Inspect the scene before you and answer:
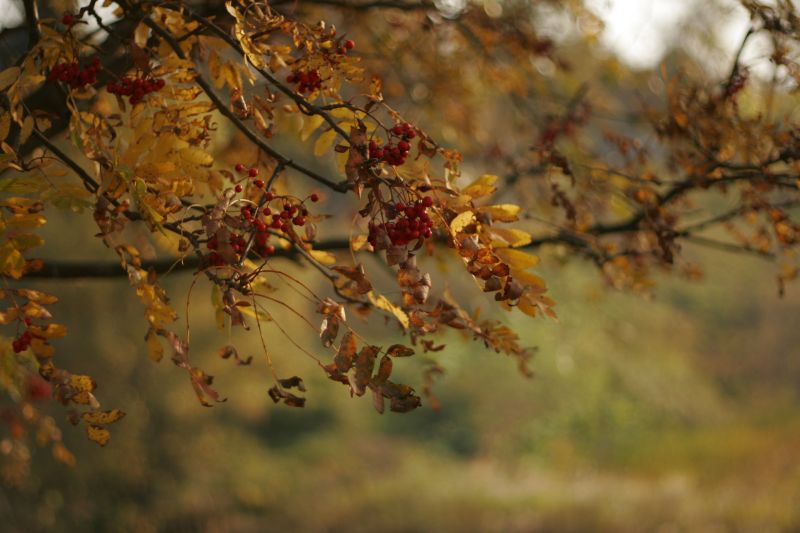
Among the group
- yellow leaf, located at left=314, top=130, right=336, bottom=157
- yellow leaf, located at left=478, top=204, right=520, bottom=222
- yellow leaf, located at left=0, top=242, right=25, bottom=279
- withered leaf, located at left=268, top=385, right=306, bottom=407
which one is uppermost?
yellow leaf, located at left=314, top=130, right=336, bottom=157

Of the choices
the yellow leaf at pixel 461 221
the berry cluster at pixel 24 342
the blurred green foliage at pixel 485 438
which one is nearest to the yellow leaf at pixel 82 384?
the berry cluster at pixel 24 342

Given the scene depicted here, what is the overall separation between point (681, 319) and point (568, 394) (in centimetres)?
344

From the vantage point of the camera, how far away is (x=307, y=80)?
1.44 m

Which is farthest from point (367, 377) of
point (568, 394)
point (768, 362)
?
point (768, 362)

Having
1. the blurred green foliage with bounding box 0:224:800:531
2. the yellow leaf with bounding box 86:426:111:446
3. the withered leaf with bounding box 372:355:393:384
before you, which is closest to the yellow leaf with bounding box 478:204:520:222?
the withered leaf with bounding box 372:355:393:384

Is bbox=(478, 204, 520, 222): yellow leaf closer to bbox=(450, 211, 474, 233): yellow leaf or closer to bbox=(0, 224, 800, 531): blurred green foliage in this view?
bbox=(450, 211, 474, 233): yellow leaf

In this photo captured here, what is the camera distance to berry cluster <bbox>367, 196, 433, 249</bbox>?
125 centimetres

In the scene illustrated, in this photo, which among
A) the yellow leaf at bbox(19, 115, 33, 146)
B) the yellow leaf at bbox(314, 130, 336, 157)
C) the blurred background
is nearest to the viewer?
the yellow leaf at bbox(19, 115, 33, 146)

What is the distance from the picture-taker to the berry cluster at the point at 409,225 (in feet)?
4.09

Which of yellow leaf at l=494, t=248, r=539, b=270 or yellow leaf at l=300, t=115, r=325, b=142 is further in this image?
yellow leaf at l=300, t=115, r=325, b=142

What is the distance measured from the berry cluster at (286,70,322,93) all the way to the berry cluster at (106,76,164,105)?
9.8 inches

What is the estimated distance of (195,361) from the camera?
268 inches

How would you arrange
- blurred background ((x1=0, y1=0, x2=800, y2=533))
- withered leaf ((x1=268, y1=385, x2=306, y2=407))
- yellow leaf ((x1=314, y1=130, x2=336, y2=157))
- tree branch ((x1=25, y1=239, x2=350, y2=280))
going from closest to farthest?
withered leaf ((x1=268, y1=385, x2=306, y2=407)) → yellow leaf ((x1=314, y1=130, x2=336, y2=157)) → tree branch ((x1=25, y1=239, x2=350, y2=280)) → blurred background ((x1=0, y1=0, x2=800, y2=533))

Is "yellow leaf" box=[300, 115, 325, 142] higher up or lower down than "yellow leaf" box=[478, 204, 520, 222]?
higher up
